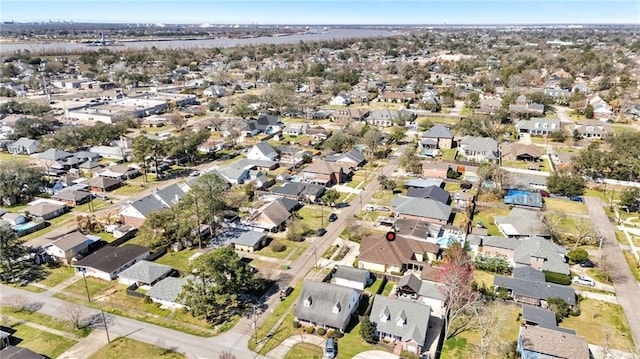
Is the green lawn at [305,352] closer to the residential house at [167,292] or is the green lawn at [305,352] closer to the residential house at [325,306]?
the residential house at [325,306]

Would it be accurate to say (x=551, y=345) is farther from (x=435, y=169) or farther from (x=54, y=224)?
(x=54, y=224)

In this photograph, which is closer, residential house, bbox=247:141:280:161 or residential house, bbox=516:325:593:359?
residential house, bbox=516:325:593:359

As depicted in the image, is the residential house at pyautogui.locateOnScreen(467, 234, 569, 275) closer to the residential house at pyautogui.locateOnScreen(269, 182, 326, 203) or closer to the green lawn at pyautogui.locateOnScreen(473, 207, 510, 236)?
the green lawn at pyautogui.locateOnScreen(473, 207, 510, 236)

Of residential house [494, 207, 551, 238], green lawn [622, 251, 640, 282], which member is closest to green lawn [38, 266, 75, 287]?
residential house [494, 207, 551, 238]

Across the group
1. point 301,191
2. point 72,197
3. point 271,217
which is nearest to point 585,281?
point 271,217

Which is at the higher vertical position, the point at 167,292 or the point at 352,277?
the point at 352,277
